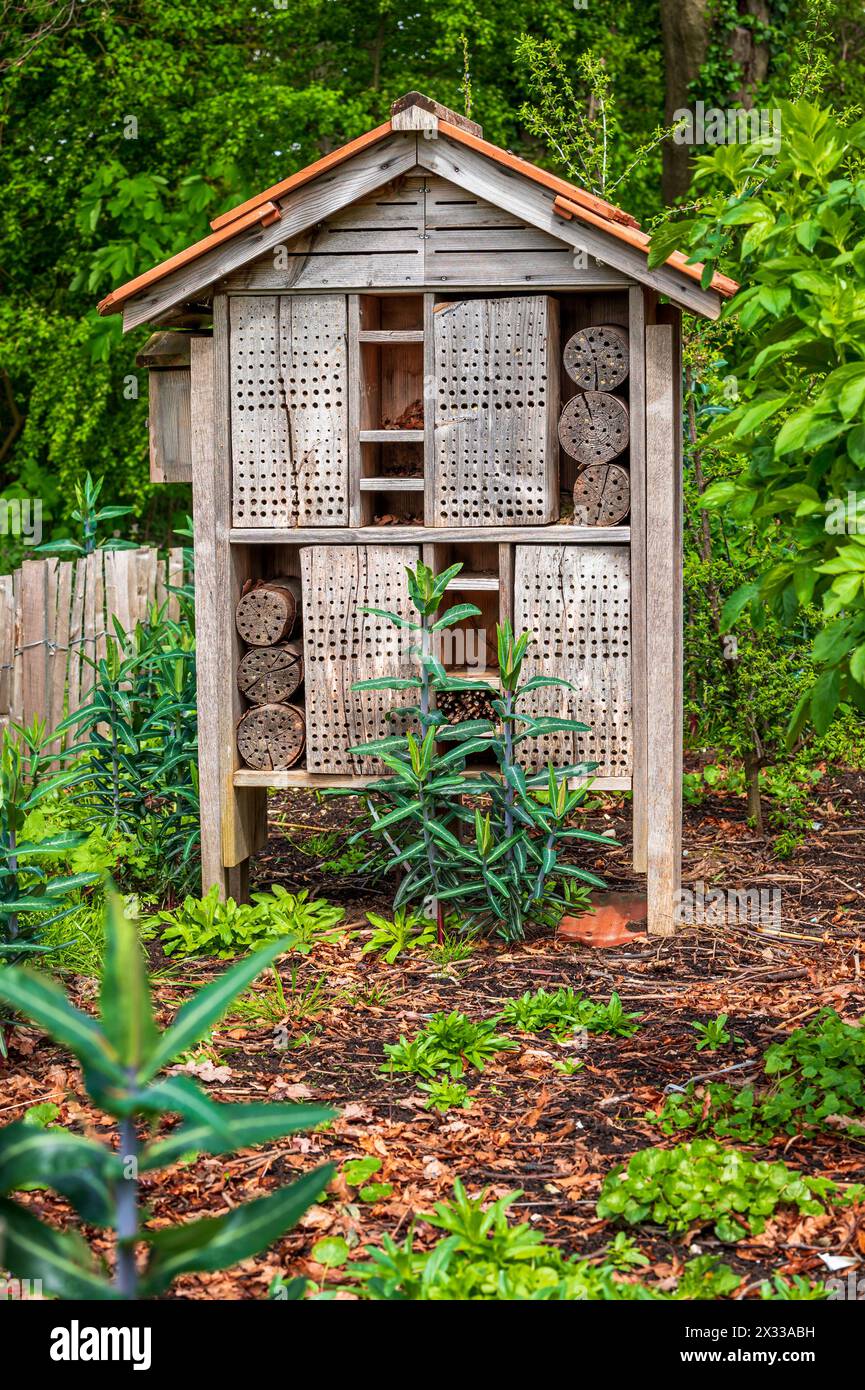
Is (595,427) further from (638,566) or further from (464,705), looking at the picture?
(464,705)

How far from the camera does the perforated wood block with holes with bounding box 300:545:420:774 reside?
237 inches

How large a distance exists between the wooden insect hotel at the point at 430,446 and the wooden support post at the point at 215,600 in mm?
10

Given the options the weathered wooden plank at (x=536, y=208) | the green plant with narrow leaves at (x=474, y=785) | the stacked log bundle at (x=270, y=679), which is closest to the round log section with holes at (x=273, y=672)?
the stacked log bundle at (x=270, y=679)

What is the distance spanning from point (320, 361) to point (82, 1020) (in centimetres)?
424

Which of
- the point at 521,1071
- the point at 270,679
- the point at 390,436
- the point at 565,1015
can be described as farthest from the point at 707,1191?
the point at 390,436

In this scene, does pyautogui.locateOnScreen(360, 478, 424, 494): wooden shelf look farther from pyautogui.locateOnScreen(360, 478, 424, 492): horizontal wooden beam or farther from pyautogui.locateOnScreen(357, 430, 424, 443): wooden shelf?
pyautogui.locateOnScreen(357, 430, 424, 443): wooden shelf

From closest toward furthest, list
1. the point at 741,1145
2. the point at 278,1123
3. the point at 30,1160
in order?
the point at 30,1160, the point at 278,1123, the point at 741,1145

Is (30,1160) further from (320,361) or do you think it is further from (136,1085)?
(320,361)

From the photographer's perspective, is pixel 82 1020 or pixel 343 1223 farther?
pixel 343 1223

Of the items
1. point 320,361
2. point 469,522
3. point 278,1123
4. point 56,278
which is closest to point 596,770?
point 469,522

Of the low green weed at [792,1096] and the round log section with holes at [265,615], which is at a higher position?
the round log section with holes at [265,615]

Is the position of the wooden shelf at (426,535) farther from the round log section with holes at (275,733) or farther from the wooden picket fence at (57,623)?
the wooden picket fence at (57,623)

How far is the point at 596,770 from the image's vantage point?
591cm

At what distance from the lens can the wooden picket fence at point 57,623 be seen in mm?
8273
